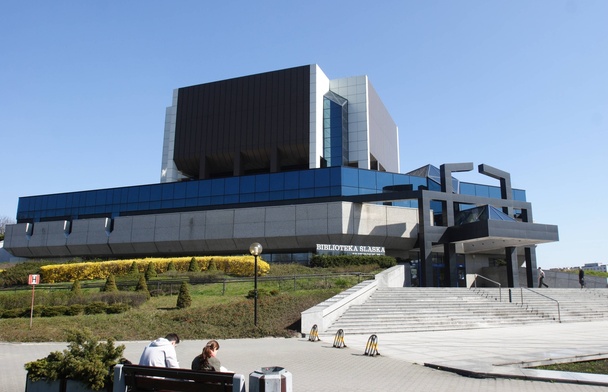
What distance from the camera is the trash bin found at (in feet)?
21.4

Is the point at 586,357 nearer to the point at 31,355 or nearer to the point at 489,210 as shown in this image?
the point at 31,355

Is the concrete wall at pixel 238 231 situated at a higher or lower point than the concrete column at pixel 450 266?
higher

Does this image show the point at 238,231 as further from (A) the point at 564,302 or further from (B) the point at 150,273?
(A) the point at 564,302

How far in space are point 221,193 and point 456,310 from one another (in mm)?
26910

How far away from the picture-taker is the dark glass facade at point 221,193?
43.1 meters

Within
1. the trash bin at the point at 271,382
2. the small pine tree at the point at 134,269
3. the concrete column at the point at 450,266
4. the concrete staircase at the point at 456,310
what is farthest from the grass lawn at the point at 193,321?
the concrete column at the point at 450,266

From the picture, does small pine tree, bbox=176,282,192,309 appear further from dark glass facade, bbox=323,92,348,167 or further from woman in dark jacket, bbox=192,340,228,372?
dark glass facade, bbox=323,92,348,167

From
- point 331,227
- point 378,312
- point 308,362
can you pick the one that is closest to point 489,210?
point 331,227

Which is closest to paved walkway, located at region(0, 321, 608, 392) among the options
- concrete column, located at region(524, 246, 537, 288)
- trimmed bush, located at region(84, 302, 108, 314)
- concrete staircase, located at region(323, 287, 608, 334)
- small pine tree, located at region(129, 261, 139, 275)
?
concrete staircase, located at region(323, 287, 608, 334)

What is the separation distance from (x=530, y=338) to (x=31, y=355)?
17.2m

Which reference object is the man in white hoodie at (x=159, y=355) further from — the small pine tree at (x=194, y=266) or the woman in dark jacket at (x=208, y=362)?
the small pine tree at (x=194, y=266)

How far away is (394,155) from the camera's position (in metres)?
65.4

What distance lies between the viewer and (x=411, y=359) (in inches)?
532

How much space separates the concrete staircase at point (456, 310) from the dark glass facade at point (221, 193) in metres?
15.5
